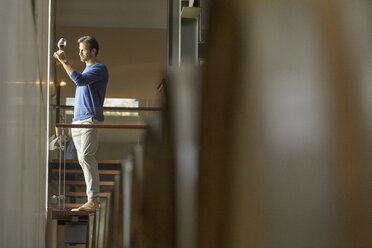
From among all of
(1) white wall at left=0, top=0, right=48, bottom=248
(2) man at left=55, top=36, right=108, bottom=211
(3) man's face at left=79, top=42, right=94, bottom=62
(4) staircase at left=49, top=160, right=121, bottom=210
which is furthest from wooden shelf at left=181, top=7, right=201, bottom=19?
(1) white wall at left=0, top=0, right=48, bottom=248

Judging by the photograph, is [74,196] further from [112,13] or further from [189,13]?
[112,13]

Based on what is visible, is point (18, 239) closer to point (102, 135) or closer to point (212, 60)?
point (212, 60)

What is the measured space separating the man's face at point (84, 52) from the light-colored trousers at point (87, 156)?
74cm

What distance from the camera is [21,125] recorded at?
15 centimetres

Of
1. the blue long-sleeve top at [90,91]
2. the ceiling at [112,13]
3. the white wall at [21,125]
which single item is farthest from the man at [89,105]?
the white wall at [21,125]

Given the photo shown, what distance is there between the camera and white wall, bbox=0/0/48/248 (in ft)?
0.41

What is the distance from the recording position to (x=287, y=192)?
75mm

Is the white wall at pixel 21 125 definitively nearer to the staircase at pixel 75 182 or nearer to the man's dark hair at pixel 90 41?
the staircase at pixel 75 182

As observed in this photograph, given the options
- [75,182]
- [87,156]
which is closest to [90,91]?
[87,156]

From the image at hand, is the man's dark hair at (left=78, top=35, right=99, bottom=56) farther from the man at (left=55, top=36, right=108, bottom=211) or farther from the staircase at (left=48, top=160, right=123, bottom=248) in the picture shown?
the staircase at (left=48, top=160, right=123, bottom=248)

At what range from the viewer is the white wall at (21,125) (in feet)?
0.41

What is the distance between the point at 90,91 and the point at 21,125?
6.93 feet

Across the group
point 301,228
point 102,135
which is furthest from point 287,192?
point 102,135

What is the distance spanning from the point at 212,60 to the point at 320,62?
0.05ft
